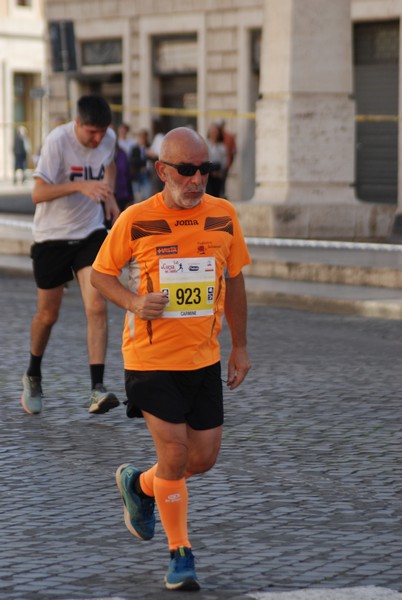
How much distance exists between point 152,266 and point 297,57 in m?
14.6

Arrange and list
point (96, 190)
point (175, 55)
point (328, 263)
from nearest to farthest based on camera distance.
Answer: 1. point (96, 190)
2. point (328, 263)
3. point (175, 55)

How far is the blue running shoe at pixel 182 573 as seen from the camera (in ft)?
17.1

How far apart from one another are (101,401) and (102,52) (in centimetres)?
2687

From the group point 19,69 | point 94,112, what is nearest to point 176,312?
point 94,112

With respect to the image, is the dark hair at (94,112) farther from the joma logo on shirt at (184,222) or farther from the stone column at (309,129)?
the stone column at (309,129)

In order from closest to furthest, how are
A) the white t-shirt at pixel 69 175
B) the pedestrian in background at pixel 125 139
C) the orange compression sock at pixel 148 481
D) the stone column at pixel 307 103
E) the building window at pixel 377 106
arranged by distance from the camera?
the orange compression sock at pixel 148 481 → the white t-shirt at pixel 69 175 → the stone column at pixel 307 103 → the building window at pixel 377 106 → the pedestrian in background at pixel 125 139

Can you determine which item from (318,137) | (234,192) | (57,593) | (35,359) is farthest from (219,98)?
(57,593)

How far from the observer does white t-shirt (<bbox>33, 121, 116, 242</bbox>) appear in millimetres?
9188

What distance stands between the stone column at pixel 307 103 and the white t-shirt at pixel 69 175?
35.0 ft

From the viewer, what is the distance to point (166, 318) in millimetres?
5441

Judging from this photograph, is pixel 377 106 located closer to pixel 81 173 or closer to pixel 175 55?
pixel 175 55

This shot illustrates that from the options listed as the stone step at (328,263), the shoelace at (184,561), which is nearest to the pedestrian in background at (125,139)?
the stone step at (328,263)

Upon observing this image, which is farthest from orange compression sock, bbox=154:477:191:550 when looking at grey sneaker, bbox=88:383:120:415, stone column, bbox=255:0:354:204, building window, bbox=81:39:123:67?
building window, bbox=81:39:123:67

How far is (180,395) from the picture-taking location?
17.9 ft
